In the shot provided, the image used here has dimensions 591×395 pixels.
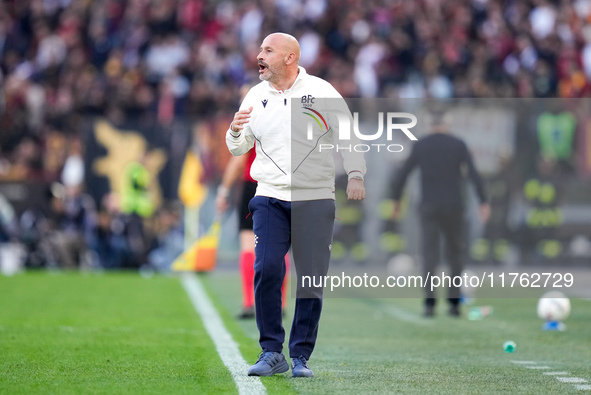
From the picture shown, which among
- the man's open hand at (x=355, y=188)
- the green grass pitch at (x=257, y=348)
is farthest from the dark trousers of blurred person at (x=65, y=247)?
the man's open hand at (x=355, y=188)

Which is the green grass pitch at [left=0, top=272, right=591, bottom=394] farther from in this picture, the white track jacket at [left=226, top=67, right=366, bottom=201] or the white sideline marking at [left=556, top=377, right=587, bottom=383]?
the white track jacket at [left=226, top=67, right=366, bottom=201]

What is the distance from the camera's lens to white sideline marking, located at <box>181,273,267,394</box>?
5.61 meters

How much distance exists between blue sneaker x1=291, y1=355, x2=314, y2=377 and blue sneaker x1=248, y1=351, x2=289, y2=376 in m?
0.06

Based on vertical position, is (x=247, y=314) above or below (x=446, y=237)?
below

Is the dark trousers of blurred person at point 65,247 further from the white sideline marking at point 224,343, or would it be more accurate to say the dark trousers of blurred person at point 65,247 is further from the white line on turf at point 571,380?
the white line on turf at point 571,380

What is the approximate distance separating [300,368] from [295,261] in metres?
0.62

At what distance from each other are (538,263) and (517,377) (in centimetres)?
1213

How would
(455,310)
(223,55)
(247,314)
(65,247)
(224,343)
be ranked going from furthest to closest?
(223,55) < (65,247) < (455,310) < (247,314) < (224,343)

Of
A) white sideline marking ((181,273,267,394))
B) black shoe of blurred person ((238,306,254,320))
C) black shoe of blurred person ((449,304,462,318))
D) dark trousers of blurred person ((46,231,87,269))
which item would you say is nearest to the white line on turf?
white sideline marking ((181,273,267,394))

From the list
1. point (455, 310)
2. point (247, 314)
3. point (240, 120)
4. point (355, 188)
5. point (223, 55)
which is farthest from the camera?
point (223, 55)

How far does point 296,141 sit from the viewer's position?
6.12 metres

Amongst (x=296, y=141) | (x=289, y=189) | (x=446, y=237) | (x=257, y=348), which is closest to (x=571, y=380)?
(x=289, y=189)

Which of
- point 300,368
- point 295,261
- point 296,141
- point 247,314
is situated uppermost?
point 296,141

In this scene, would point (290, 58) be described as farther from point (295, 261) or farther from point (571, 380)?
point (571, 380)
